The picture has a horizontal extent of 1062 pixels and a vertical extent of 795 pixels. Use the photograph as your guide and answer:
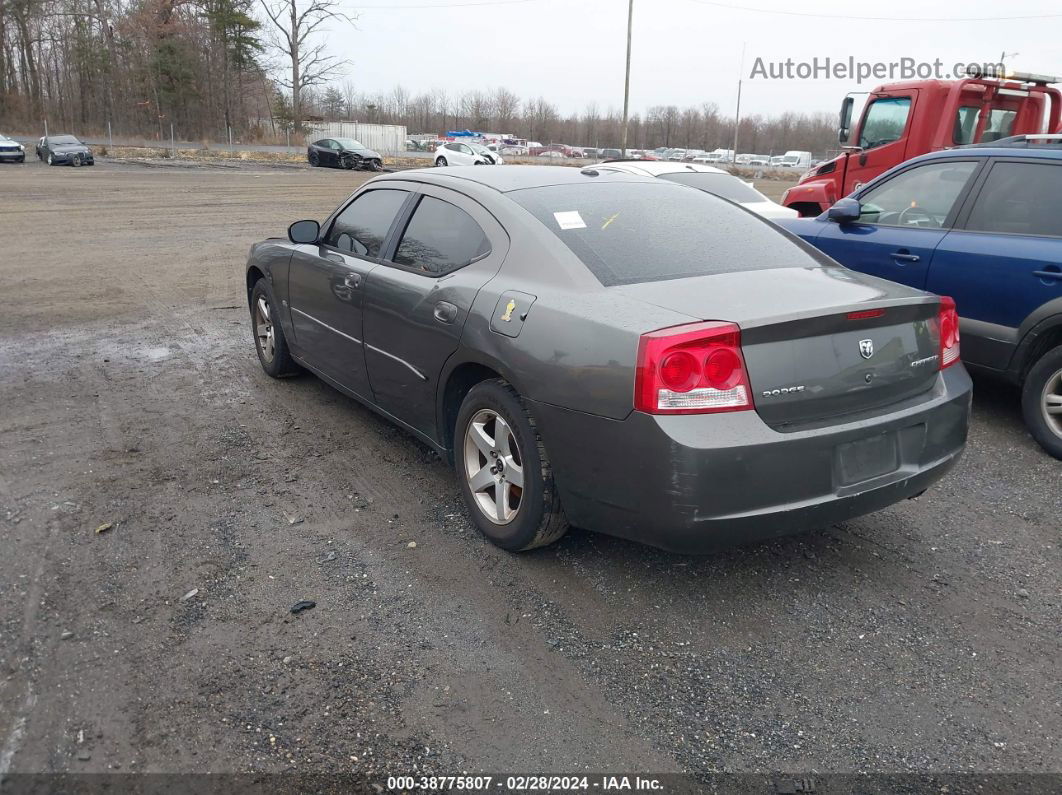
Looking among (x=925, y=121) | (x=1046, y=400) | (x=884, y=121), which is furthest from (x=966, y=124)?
(x=1046, y=400)

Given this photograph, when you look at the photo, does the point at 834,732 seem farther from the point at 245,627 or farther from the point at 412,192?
the point at 412,192

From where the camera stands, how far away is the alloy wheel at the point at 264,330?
6273 mm

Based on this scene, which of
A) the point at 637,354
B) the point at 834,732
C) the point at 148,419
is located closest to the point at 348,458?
the point at 148,419

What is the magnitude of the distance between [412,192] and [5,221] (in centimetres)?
1471

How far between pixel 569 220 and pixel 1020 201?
3.32m

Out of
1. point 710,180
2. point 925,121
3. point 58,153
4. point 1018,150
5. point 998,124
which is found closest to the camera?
point 1018,150

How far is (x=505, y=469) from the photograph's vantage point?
370 cm

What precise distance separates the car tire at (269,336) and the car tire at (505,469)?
2.55 m

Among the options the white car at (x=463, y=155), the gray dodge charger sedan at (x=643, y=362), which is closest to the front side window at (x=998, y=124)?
the gray dodge charger sedan at (x=643, y=362)

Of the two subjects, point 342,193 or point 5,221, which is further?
point 342,193

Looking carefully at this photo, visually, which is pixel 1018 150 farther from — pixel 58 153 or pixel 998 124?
pixel 58 153

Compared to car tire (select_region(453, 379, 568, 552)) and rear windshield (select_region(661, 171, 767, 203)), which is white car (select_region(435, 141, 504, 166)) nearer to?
rear windshield (select_region(661, 171, 767, 203))

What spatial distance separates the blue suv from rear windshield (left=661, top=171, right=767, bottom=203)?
384 centimetres

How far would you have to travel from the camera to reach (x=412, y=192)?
15.3 ft
